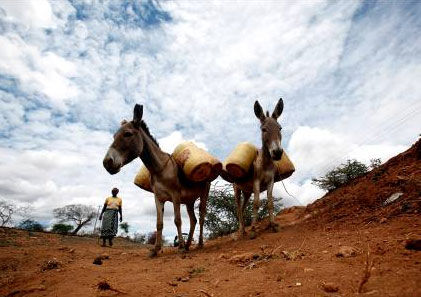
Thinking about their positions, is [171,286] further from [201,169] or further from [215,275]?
[201,169]

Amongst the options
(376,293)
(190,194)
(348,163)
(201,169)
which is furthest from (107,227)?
(376,293)

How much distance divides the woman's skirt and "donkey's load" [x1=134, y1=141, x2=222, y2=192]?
5.42m

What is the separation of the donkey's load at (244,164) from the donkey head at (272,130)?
64 cm

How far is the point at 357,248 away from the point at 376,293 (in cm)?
167

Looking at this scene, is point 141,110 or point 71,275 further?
point 141,110

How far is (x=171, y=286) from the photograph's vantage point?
3941 mm

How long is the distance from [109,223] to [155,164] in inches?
228

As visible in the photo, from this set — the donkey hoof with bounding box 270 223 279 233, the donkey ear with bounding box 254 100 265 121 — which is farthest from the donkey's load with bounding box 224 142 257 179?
the donkey hoof with bounding box 270 223 279 233

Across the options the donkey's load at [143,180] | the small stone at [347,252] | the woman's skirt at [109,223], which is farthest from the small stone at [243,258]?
the woman's skirt at [109,223]

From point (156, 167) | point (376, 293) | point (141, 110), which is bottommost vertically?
point (376, 293)

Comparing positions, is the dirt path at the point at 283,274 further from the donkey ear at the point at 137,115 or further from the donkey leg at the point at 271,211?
the donkey ear at the point at 137,115

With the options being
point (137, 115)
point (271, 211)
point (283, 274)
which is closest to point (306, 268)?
point (283, 274)

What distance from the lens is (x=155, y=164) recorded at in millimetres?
7340

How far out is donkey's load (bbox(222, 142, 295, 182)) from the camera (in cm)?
807
